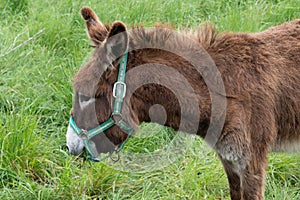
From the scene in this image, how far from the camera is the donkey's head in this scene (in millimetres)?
Result: 2967

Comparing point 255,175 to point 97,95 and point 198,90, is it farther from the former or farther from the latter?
point 97,95

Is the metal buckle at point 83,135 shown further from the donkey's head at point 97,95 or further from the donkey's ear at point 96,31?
the donkey's ear at point 96,31

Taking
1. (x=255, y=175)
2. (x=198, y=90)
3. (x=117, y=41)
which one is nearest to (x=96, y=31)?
(x=117, y=41)

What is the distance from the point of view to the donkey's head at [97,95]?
2967mm

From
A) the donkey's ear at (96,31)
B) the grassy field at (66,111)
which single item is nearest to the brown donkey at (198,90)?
the donkey's ear at (96,31)

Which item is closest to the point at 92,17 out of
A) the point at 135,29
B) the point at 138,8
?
the point at 135,29

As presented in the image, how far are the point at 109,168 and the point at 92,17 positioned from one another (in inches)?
43.5

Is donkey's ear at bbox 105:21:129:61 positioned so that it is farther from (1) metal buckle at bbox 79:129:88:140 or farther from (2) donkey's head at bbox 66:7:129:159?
(1) metal buckle at bbox 79:129:88:140

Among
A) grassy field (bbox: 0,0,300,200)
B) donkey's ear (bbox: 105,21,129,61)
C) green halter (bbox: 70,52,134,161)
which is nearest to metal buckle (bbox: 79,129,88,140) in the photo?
green halter (bbox: 70,52,134,161)

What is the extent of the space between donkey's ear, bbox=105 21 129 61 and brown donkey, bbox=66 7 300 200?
0.02 meters

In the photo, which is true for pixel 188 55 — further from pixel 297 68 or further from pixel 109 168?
pixel 109 168

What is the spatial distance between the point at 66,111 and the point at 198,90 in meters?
1.63

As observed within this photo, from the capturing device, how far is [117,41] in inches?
113

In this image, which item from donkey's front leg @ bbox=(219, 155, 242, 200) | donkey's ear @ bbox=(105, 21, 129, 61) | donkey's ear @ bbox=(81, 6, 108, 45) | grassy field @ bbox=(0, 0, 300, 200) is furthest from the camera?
grassy field @ bbox=(0, 0, 300, 200)
